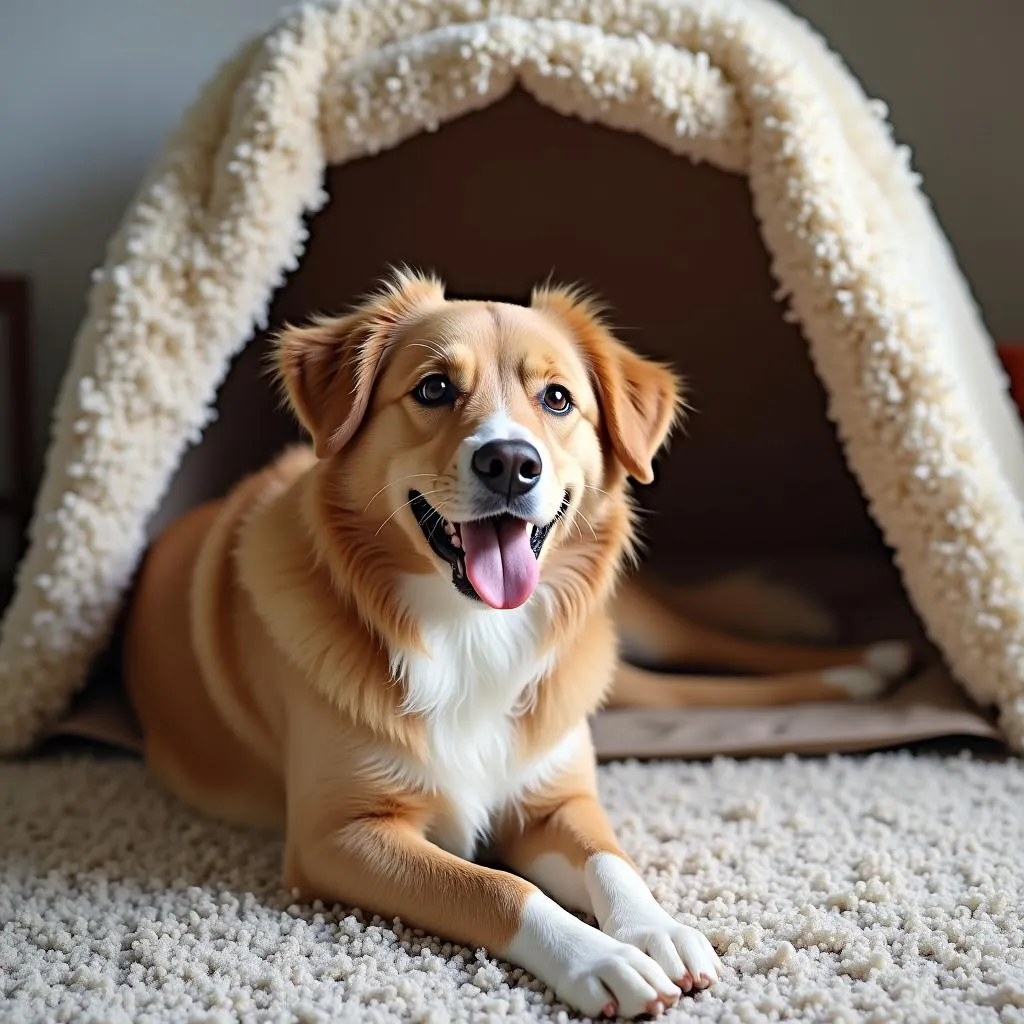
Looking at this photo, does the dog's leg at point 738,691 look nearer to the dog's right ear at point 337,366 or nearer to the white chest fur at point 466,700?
the white chest fur at point 466,700

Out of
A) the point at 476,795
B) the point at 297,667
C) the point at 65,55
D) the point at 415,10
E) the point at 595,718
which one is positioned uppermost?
the point at 415,10

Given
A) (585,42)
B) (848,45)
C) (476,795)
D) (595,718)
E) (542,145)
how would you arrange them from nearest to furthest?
(476,795)
(585,42)
(595,718)
(542,145)
(848,45)

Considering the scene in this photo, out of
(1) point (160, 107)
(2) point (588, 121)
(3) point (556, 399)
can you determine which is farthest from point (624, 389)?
(1) point (160, 107)

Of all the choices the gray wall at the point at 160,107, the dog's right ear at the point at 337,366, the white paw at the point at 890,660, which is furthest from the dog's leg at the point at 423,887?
the gray wall at the point at 160,107

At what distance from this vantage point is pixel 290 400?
5.35 feet

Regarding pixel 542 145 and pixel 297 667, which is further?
pixel 542 145

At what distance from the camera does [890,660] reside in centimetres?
228

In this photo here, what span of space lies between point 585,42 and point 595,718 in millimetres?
1184

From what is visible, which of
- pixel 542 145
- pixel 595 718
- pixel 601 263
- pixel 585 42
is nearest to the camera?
pixel 585 42

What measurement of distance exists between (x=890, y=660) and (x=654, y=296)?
1.02 metres

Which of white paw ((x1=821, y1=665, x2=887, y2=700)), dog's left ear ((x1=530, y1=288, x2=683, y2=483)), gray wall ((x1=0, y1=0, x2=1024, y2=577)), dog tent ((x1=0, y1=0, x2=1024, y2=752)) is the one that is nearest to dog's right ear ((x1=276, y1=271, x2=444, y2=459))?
dog's left ear ((x1=530, y1=288, x2=683, y2=483))

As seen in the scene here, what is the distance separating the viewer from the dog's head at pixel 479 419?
1.46 metres

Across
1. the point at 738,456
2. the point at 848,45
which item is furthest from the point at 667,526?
the point at 848,45

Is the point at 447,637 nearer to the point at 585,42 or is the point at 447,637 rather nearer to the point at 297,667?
the point at 297,667
